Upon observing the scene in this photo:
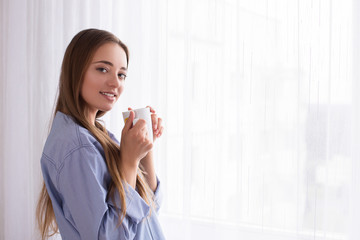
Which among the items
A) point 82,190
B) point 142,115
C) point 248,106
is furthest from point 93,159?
point 248,106

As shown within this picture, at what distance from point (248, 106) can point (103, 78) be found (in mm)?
679

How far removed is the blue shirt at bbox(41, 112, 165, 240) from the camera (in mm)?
827

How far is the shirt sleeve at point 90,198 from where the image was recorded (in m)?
0.82

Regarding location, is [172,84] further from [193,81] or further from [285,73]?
[285,73]

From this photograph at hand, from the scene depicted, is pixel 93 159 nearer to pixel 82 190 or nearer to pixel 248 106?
pixel 82 190

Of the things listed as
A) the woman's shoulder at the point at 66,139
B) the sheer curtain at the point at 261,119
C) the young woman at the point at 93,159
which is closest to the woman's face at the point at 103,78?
the young woman at the point at 93,159

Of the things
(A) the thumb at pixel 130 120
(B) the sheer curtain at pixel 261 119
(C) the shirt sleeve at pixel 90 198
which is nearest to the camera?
(C) the shirt sleeve at pixel 90 198

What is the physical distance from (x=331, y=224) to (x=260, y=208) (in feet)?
0.91

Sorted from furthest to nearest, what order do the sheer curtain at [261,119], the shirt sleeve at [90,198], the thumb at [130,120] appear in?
the sheer curtain at [261,119]
the thumb at [130,120]
the shirt sleeve at [90,198]

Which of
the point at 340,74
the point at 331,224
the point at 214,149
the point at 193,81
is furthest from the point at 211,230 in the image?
the point at 340,74

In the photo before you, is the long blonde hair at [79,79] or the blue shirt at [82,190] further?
the long blonde hair at [79,79]

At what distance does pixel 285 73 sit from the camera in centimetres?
138

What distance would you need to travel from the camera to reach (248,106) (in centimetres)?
144

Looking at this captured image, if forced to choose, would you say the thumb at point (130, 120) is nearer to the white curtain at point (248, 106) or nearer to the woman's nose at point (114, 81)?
the woman's nose at point (114, 81)
